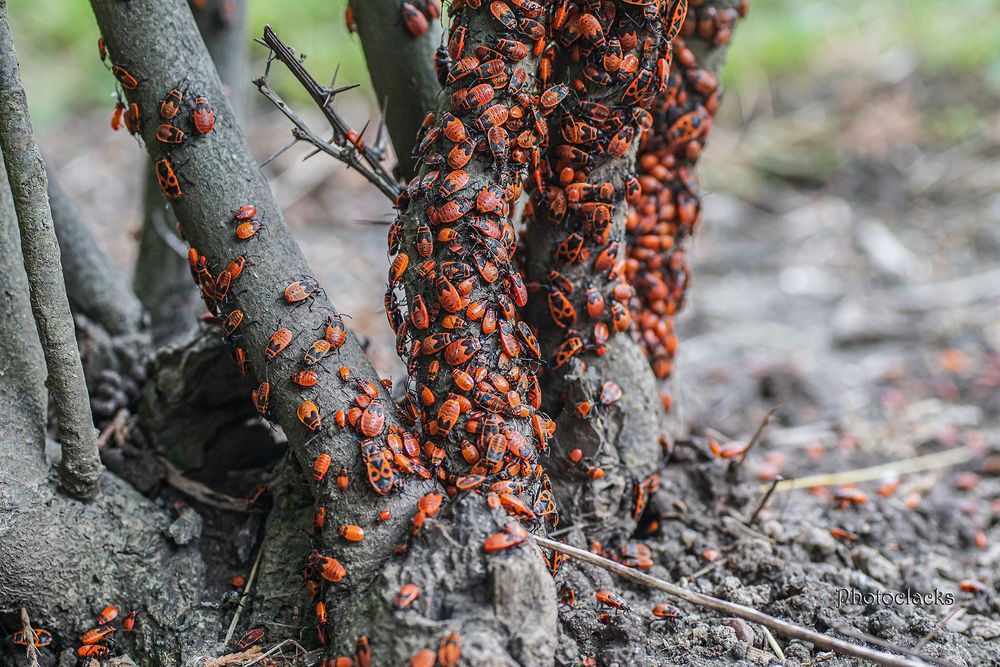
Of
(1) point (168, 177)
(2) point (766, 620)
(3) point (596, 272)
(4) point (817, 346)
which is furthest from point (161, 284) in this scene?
(4) point (817, 346)

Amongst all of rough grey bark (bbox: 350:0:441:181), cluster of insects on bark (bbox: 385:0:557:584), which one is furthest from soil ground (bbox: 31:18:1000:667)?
rough grey bark (bbox: 350:0:441:181)

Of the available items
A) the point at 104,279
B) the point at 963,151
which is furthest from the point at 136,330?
the point at 963,151

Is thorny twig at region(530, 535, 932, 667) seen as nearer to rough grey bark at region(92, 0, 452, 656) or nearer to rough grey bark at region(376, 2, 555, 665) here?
rough grey bark at region(376, 2, 555, 665)

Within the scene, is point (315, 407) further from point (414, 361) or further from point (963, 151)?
point (963, 151)

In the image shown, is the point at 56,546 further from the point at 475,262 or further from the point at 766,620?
the point at 766,620

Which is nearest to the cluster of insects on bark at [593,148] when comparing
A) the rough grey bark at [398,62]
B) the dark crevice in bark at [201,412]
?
the rough grey bark at [398,62]

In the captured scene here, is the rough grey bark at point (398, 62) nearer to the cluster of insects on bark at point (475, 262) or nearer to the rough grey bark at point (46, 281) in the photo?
the cluster of insects on bark at point (475, 262)
